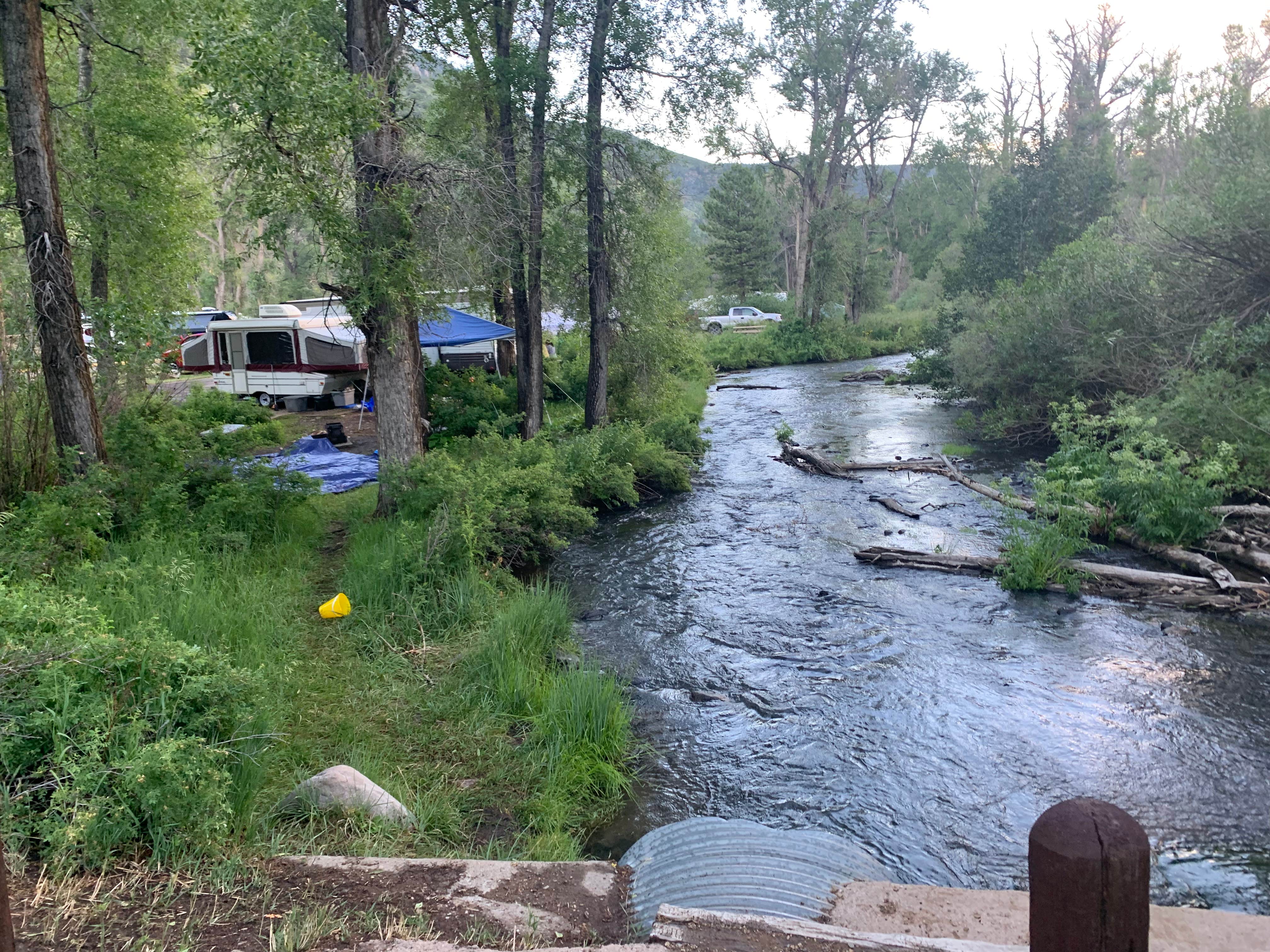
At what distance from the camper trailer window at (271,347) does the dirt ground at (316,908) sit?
69.1 feet

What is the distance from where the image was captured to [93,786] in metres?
4.16

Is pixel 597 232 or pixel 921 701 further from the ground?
pixel 597 232

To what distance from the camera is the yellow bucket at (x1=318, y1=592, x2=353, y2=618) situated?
8992 mm

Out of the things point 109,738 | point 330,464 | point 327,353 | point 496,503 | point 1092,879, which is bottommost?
point 330,464

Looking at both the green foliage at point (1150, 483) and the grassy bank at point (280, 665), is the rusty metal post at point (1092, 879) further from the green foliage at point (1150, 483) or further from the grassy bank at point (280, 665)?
the green foliage at point (1150, 483)

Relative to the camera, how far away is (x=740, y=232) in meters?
64.1

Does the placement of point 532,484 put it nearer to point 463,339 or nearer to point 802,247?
point 463,339

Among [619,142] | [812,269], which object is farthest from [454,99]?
[812,269]

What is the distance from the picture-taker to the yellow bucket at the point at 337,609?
8.99m

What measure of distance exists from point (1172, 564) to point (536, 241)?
1151cm

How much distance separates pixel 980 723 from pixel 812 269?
40.1m

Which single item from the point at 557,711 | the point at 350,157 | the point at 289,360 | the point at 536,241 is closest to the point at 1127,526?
the point at 557,711

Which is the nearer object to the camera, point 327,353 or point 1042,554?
point 1042,554

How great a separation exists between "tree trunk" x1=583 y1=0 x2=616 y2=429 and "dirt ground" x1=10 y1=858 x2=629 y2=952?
45.5ft
